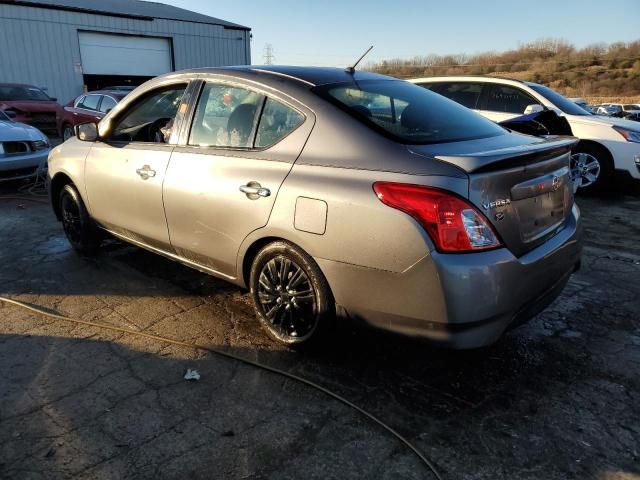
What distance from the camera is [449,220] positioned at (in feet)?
7.41

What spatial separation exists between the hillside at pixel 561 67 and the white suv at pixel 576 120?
57567 mm

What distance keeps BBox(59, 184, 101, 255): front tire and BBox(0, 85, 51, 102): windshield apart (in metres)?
11.4

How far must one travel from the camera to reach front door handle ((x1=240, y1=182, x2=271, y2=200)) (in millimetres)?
2861

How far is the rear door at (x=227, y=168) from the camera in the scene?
9.50ft

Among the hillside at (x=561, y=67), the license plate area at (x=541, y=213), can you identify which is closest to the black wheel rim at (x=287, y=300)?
the license plate area at (x=541, y=213)

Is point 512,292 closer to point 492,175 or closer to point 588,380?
point 492,175

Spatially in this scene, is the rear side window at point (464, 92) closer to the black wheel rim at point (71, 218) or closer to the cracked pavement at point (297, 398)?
the cracked pavement at point (297, 398)

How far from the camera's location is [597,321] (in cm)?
349

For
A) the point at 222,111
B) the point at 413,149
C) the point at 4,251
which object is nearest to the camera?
the point at 413,149

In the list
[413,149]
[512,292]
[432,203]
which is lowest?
[512,292]

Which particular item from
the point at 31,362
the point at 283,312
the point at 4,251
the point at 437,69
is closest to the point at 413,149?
the point at 283,312

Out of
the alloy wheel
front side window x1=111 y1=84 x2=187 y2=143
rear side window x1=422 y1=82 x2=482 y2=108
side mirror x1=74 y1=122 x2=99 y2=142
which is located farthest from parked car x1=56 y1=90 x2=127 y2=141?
the alloy wheel

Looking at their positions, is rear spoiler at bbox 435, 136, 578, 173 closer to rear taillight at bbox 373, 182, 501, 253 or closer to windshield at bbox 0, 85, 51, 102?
rear taillight at bbox 373, 182, 501, 253

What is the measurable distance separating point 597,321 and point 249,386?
94.9 inches
